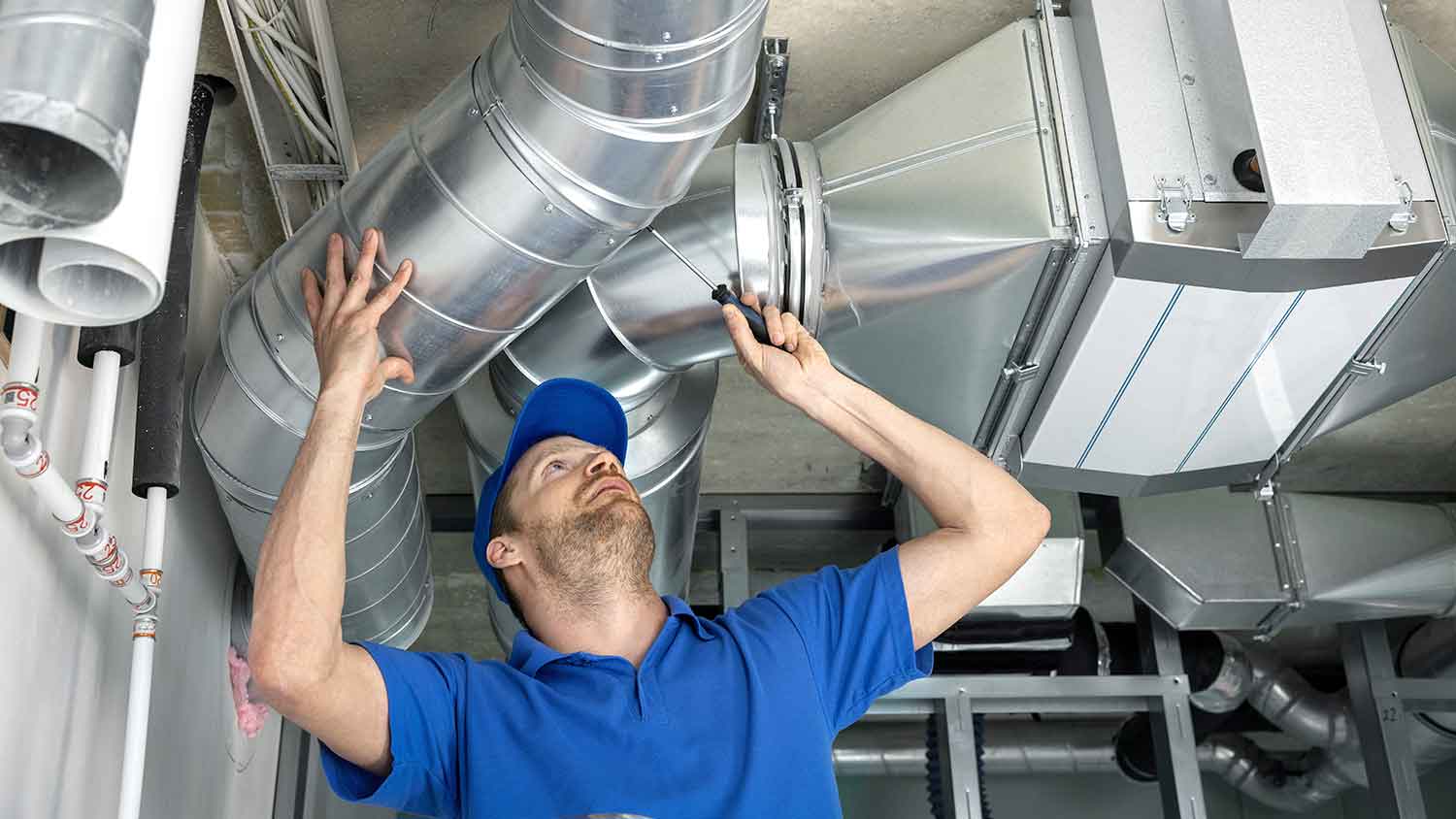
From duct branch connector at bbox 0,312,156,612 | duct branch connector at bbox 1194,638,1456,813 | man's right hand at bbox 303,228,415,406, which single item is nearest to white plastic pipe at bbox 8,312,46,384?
duct branch connector at bbox 0,312,156,612

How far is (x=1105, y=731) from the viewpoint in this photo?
405 centimetres

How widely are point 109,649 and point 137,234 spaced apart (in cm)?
113

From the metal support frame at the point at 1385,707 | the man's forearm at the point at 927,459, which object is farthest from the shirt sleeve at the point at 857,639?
the metal support frame at the point at 1385,707

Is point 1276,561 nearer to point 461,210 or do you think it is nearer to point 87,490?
point 461,210

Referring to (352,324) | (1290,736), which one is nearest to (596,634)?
(352,324)

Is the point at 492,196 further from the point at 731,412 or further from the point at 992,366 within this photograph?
the point at 731,412

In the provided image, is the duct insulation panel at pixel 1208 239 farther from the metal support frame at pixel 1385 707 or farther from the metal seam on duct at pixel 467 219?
the metal support frame at pixel 1385 707

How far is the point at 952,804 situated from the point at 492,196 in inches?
73.0

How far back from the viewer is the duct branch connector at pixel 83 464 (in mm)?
1432

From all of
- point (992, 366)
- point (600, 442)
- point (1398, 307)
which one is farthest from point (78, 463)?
point (1398, 307)

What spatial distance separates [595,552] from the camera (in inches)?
61.9

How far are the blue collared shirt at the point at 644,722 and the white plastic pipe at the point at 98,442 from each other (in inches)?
19.3

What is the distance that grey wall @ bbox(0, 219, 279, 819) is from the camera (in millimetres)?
1631

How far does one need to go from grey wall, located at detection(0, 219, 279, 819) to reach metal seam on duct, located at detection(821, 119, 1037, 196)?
1.06 metres
